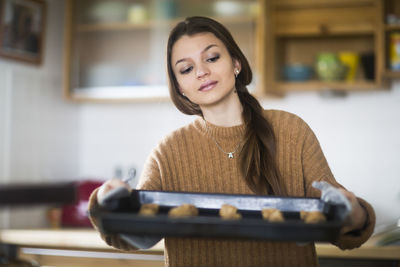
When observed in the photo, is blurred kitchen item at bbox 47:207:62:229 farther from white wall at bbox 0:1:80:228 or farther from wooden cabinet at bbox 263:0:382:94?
wooden cabinet at bbox 263:0:382:94

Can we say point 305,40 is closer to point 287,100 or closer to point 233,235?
point 287,100

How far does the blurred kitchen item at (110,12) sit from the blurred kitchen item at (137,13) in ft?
0.15

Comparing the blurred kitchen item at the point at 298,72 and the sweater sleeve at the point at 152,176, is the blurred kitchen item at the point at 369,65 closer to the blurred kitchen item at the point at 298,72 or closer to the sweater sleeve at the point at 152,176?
the blurred kitchen item at the point at 298,72

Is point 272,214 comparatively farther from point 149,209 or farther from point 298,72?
point 298,72

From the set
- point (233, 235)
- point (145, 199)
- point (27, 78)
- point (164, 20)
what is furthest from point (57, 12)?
point (233, 235)

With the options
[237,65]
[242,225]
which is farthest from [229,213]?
[237,65]

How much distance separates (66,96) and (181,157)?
1.88 meters

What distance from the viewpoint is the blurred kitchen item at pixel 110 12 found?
10.2 ft

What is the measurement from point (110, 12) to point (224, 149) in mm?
1951

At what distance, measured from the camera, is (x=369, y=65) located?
2.69 m

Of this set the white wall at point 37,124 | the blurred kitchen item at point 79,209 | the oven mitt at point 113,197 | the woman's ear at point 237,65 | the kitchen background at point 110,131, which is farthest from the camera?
the blurred kitchen item at point 79,209

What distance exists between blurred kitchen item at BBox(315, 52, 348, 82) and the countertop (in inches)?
32.5

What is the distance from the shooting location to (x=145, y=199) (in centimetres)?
122

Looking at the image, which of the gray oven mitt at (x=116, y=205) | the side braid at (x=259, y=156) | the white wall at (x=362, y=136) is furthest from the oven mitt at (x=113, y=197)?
the white wall at (x=362, y=136)
